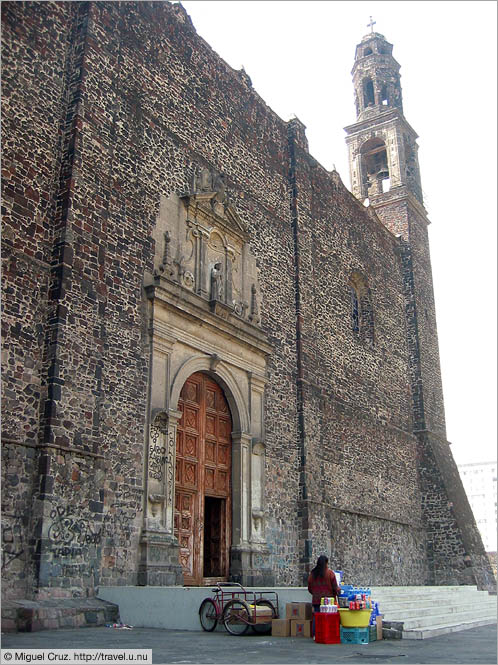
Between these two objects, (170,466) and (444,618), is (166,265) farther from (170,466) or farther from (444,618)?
(444,618)

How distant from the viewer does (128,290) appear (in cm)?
1195

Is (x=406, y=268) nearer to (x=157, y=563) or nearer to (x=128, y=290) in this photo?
(x=128, y=290)

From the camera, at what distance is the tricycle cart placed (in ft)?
29.4

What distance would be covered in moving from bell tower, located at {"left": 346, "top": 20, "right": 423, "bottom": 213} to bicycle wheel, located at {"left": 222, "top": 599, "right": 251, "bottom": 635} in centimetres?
1895

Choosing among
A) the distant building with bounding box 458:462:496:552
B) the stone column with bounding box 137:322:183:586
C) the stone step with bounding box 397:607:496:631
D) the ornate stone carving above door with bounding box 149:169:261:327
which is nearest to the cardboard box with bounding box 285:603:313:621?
the stone step with bounding box 397:607:496:631

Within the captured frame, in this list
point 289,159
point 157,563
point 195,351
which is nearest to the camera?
point 157,563

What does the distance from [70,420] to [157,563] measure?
2.73 meters

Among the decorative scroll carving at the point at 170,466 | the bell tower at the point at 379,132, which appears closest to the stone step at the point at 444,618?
the decorative scroll carving at the point at 170,466

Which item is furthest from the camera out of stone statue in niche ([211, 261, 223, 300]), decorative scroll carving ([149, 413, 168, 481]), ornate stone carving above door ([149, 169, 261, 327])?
stone statue in niche ([211, 261, 223, 300])

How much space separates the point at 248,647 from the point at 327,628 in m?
1.18

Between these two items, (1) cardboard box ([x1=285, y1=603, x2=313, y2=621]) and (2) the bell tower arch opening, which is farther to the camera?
(2) the bell tower arch opening

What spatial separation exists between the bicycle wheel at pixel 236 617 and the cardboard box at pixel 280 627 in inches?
13.8

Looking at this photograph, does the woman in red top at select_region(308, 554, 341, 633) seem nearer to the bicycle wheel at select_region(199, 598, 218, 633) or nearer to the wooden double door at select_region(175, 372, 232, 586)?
the bicycle wheel at select_region(199, 598, 218, 633)

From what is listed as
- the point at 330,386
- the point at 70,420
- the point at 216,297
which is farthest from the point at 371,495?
the point at 70,420
